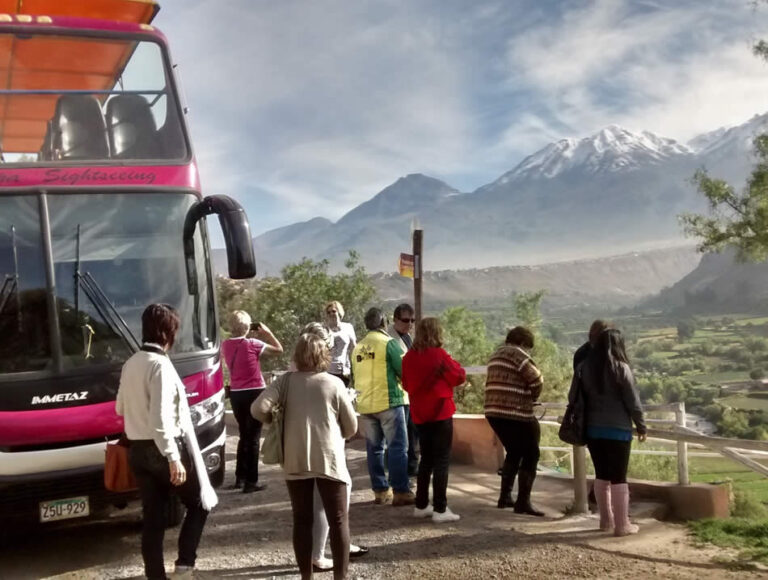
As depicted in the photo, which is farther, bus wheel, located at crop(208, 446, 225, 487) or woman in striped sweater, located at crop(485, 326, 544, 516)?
woman in striped sweater, located at crop(485, 326, 544, 516)

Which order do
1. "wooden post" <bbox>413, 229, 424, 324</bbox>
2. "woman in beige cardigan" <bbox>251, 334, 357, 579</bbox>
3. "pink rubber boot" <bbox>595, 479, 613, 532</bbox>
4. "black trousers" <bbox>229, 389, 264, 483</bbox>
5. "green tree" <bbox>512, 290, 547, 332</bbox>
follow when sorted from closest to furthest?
"woman in beige cardigan" <bbox>251, 334, 357, 579</bbox> < "pink rubber boot" <bbox>595, 479, 613, 532</bbox> < "black trousers" <bbox>229, 389, 264, 483</bbox> < "wooden post" <bbox>413, 229, 424, 324</bbox> < "green tree" <bbox>512, 290, 547, 332</bbox>

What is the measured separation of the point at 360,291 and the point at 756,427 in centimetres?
7343

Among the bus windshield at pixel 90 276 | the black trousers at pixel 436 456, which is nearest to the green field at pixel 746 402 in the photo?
the black trousers at pixel 436 456

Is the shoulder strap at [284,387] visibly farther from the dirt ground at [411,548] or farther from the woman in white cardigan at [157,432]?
the dirt ground at [411,548]

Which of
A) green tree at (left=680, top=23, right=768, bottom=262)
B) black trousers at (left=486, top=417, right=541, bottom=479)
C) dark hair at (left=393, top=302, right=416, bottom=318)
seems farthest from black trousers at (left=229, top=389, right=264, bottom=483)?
green tree at (left=680, top=23, right=768, bottom=262)

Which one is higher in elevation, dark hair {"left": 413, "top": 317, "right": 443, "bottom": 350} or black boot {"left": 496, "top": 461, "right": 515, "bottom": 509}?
dark hair {"left": 413, "top": 317, "right": 443, "bottom": 350}

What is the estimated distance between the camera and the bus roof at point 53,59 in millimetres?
6301

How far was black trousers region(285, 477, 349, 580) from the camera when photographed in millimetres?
4488

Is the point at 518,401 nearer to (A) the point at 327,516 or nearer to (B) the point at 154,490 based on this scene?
(A) the point at 327,516

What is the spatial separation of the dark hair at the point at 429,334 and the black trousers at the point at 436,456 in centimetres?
61

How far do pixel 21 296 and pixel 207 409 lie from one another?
58.0 inches

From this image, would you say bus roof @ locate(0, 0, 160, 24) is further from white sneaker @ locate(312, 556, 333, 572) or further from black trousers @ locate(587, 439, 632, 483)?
black trousers @ locate(587, 439, 632, 483)

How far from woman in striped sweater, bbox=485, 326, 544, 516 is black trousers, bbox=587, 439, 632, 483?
692mm

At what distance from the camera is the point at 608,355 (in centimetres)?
580
